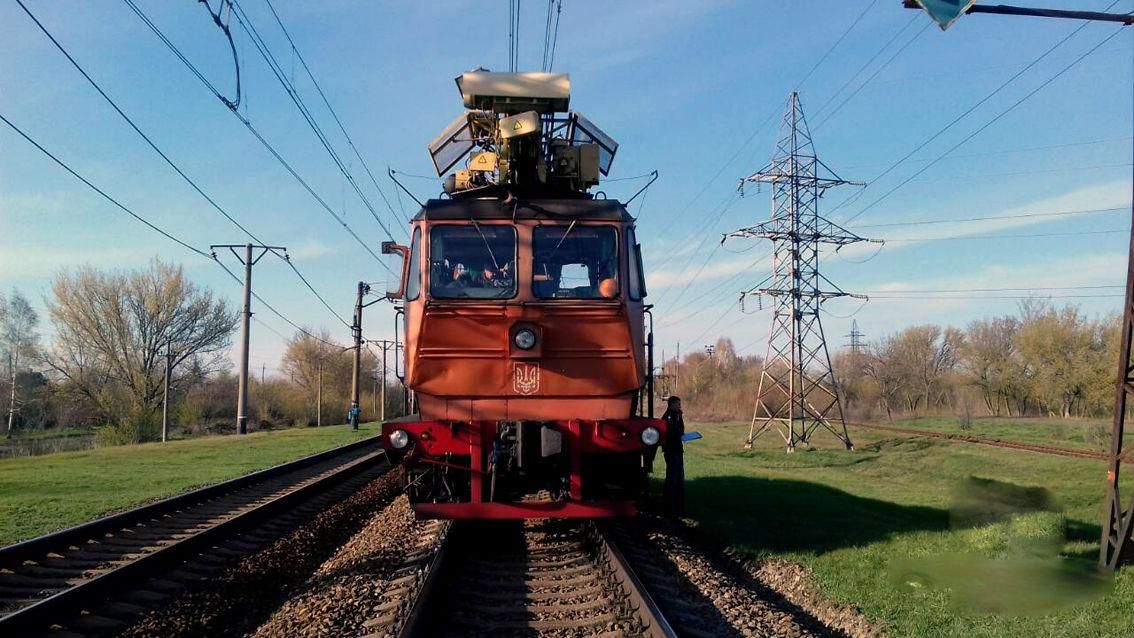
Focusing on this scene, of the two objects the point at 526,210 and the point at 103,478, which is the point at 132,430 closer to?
the point at 103,478

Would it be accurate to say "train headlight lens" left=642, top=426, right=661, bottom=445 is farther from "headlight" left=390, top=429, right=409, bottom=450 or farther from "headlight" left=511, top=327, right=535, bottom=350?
"headlight" left=390, top=429, right=409, bottom=450

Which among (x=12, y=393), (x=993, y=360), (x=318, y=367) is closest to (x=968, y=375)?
(x=993, y=360)

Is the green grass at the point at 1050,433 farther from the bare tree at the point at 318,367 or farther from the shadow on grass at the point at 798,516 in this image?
the bare tree at the point at 318,367

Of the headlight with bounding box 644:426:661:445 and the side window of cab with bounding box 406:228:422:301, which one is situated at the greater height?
the side window of cab with bounding box 406:228:422:301

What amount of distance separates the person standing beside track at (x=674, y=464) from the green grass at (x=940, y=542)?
37cm

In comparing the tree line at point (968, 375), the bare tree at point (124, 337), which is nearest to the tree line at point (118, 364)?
the bare tree at point (124, 337)

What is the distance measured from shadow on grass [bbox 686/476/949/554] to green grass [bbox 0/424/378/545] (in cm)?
839

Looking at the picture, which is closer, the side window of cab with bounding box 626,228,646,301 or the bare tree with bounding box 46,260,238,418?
the side window of cab with bounding box 626,228,646,301

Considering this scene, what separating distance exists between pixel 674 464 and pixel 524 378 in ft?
9.82

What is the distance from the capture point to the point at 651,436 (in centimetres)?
791

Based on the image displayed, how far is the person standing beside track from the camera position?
10.1m

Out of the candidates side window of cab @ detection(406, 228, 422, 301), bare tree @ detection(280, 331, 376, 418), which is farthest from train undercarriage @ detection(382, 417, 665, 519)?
bare tree @ detection(280, 331, 376, 418)

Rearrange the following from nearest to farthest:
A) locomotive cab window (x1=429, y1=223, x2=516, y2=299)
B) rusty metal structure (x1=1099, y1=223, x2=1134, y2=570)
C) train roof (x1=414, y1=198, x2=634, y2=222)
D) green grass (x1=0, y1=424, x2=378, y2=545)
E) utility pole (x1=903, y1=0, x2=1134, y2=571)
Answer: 1. utility pole (x1=903, y1=0, x2=1134, y2=571)
2. rusty metal structure (x1=1099, y1=223, x2=1134, y2=570)
3. locomotive cab window (x1=429, y1=223, x2=516, y2=299)
4. train roof (x1=414, y1=198, x2=634, y2=222)
5. green grass (x1=0, y1=424, x2=378, y2=545)

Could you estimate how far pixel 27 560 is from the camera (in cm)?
740
